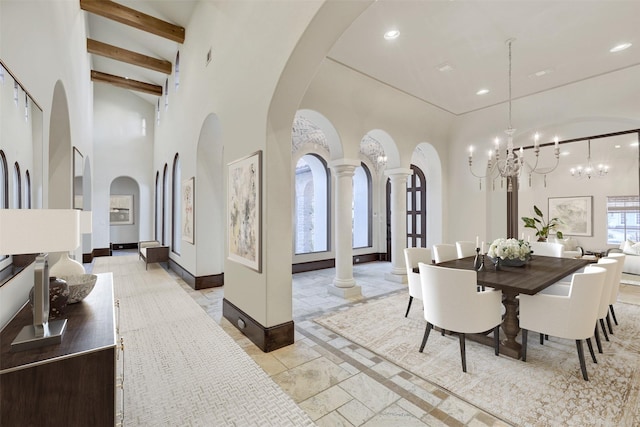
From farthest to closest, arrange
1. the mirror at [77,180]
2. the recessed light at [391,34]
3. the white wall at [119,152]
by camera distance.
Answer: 1. the white wall at [119,152]
2. the mirror at [77,180]
3. the recessed light at [391,34]

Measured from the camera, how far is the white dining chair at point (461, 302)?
246 cm

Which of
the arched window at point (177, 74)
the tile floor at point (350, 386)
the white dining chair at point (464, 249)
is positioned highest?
the arched window at point (177, 74)

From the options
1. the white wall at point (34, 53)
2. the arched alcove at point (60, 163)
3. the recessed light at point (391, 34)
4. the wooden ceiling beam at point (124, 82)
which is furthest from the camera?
the wooden ceiling beam at point (124, 82)

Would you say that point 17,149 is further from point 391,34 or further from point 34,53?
point 391,34

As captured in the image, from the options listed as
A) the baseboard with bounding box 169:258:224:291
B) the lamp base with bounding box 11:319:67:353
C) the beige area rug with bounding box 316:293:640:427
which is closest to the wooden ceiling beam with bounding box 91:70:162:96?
the baseboard with bounding box 169:258:224:291

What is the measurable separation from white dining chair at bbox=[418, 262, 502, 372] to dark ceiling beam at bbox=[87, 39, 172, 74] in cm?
780

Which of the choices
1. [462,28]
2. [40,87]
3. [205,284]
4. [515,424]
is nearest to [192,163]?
[205,284]

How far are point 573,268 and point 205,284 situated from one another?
5277 millimetres

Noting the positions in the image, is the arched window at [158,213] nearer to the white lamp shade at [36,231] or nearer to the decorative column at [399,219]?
the decorative column at [399,219]

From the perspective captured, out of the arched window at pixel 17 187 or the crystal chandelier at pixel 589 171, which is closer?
the arched window at pixel 17 187

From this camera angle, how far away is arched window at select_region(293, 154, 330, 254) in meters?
7.70

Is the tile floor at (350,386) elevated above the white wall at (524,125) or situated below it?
below

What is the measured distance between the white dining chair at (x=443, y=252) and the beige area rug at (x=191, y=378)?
2813mm

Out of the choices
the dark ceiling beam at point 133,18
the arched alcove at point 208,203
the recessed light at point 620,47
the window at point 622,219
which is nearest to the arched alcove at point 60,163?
the arched alcove at point 208,203
